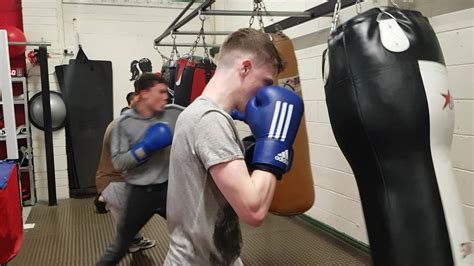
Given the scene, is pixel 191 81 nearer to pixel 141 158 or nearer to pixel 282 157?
pixel 141 158

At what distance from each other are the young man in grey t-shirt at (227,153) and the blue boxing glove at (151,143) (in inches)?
57.9

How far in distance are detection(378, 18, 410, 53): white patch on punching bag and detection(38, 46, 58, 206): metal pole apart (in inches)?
178

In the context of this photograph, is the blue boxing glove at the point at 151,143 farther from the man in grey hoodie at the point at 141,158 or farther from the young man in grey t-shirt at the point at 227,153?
the young man in grey t-shirt at the point at 227,153

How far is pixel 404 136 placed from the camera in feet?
4.26

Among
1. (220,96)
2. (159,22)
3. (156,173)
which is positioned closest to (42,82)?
(159,22)

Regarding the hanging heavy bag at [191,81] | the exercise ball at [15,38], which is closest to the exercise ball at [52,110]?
the exercise ball at [15,38]

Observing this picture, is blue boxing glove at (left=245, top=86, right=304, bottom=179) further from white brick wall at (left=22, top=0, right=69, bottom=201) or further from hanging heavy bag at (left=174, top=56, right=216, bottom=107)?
white brick wall at (left=22, top=0, right=69, bottom=201)

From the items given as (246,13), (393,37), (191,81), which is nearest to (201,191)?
(393,37)

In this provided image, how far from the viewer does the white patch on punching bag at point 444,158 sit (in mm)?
1299

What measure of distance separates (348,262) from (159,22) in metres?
4.25

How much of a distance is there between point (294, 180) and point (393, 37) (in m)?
1.22

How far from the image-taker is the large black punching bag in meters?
1.29

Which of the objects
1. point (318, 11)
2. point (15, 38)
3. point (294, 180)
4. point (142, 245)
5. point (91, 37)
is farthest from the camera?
point (91, 37)

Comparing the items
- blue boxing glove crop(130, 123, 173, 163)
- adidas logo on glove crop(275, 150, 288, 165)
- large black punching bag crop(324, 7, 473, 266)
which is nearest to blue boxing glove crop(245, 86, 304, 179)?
adidas logo on glove crop(275, 150, 288, 165)
